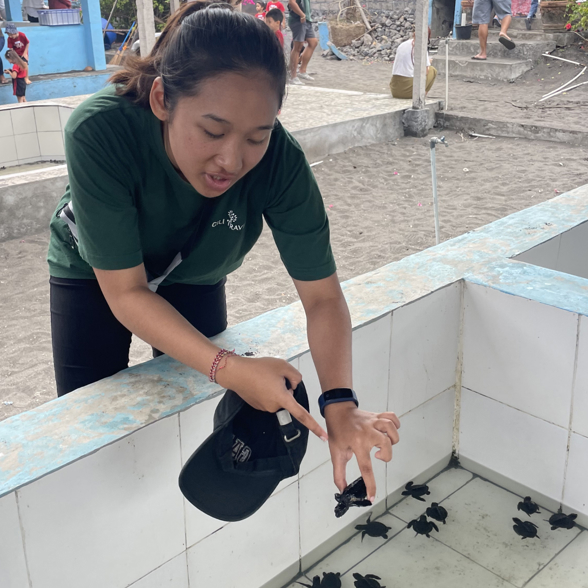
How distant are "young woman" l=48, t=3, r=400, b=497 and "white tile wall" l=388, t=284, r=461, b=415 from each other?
1.95 feet

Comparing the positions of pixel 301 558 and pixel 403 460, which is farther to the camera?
pixel 403 460

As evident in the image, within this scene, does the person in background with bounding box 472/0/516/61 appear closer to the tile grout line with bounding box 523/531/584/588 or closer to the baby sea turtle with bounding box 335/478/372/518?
the tile grout line with bounding box 523/531/584/588

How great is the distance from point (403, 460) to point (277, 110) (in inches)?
50.9

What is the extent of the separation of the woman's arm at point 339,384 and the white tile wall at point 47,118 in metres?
7.33

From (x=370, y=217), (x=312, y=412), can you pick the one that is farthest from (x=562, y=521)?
(x=370, y=217)

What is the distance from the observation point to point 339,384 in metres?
1.31

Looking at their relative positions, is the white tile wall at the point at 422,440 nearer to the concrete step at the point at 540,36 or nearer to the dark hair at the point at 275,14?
the dark hair at the point at 275,14

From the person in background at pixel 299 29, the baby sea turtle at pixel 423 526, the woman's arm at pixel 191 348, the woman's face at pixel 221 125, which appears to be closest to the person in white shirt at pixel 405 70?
the person in background at pixel 299 29

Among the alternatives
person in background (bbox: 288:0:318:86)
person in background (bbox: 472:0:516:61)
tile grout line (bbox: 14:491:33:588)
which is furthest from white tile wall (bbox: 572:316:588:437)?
person in background (bbox: 472:0:516:61)

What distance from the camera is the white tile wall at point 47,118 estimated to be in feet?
25.8

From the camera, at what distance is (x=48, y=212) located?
542 cm

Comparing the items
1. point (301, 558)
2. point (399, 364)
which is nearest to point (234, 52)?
point (399, 364)

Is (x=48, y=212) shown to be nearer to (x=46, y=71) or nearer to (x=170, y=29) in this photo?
(x=170, y=29)

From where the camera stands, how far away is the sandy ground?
11.8 ft
